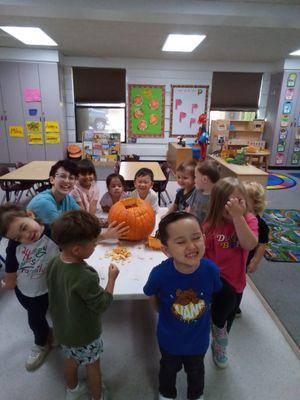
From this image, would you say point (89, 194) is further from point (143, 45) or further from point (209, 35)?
point (143, 45)

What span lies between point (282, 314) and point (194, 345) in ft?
4.05

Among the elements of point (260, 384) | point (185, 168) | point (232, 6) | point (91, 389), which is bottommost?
point (260, 384)

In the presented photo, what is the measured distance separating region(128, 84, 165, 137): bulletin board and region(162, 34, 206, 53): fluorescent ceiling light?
1417 mm

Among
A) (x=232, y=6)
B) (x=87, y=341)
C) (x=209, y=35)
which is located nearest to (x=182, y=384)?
A: (x=87, y=341)

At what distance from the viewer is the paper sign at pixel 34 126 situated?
22.3 feet

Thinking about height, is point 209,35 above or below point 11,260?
above

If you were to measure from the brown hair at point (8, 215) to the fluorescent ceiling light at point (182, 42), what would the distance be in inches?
185

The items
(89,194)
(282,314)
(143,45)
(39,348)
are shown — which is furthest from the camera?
(143,45)

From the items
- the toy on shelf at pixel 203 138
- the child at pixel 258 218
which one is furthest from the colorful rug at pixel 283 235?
the toy on shelf at pixel 203 138

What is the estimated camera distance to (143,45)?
5.57 metres

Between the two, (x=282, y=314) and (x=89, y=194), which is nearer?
(x=282, y=314)

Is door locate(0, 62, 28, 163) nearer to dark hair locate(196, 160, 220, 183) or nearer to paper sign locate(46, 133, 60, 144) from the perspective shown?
paper sign locate(46, 133, 60, 144)

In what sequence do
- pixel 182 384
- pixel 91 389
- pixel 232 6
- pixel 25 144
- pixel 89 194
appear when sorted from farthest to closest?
pixel 25 144, pixel 232 6, pixel 89 194, pixel 182 384, pixel 91 389

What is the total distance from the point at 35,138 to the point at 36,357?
20.5 feet
